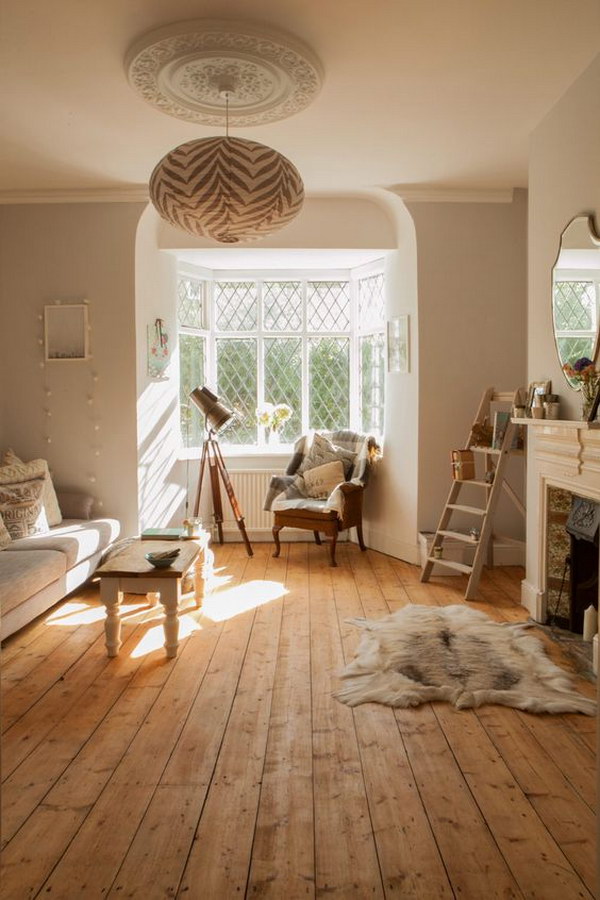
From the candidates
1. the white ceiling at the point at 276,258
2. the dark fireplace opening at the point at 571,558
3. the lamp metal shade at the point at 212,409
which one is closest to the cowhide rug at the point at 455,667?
the dark fireplace opening at the point at 571,558

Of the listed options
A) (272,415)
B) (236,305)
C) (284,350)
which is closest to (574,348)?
(272,415)

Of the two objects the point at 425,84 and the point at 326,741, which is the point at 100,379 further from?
the point at 326,741

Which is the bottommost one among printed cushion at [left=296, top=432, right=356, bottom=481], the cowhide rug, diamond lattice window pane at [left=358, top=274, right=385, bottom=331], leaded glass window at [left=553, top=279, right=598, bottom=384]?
the cowhide rug

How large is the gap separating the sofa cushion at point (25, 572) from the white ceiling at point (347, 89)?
259cm

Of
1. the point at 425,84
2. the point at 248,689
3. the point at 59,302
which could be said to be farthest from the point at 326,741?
the point at 59,302

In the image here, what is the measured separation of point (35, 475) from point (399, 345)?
3079mm

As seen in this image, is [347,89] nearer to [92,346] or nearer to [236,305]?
[92,346]

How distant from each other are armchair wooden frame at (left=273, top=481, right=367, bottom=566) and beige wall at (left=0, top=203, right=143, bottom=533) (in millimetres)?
1246

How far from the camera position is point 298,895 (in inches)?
73.8

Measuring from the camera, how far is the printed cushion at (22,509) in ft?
15.2

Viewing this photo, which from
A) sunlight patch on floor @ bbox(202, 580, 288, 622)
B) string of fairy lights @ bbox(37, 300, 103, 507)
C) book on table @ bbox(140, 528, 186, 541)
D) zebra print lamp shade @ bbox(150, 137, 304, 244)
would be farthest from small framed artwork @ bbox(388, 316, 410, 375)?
zebra print lamp shade @ bbox(150, 137, 304, 244)

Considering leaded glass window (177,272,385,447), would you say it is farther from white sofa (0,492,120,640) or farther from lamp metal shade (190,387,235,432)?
white sofa (0,492,120,640)

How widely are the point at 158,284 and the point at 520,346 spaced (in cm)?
311

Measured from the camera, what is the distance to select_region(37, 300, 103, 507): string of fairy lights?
552cm
